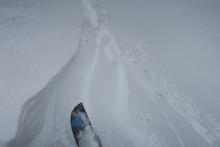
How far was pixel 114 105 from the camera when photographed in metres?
3.79

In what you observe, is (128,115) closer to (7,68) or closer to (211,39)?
(7,68)

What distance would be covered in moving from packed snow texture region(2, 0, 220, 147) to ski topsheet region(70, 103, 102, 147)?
6.3 inches

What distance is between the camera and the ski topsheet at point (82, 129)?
10.4ft

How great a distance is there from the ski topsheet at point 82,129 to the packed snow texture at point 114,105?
161mm

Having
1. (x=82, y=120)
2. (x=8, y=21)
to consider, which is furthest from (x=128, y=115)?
(x=8, y=21)

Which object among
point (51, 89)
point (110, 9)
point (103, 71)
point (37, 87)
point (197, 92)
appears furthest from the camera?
point (110, 9)

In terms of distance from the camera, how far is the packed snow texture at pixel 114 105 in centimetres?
315

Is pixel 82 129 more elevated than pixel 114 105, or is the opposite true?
pixel 114 105

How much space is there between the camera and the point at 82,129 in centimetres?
324

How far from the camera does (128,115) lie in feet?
12.3

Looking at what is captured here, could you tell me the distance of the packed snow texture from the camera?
3154 mm

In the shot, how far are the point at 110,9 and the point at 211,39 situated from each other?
9.81ft

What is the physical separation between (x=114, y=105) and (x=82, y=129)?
2.73ft

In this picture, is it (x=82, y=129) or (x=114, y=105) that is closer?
(x=82, y=129)
